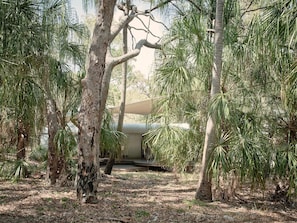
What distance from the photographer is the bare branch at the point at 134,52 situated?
23.4 ft

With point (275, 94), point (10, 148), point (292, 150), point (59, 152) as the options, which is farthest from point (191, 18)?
point (10, 148)

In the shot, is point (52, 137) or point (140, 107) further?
point (140, 107)

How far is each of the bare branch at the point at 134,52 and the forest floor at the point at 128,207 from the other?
251cm

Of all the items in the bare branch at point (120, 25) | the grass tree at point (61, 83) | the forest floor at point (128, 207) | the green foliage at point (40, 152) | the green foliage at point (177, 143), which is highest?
the bare branch at point (120, 25)

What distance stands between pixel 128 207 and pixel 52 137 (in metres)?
2.27

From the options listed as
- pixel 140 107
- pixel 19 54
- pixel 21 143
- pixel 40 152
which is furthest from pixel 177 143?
pixel 140 107

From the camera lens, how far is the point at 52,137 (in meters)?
6.91

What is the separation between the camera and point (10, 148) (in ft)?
26.1

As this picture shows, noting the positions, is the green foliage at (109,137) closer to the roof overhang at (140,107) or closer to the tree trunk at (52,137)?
the tree trunk at (52,137)

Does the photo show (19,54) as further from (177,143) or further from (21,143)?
(21,143)

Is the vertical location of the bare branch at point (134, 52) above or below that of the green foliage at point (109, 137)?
above

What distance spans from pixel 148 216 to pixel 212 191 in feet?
5.82

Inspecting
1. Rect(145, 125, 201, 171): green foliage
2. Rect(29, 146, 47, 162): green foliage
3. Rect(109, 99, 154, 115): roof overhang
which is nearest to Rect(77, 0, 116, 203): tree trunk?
Rect(145, 125, 201, 171): green foliage

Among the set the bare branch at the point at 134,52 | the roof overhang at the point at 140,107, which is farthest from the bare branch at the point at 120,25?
the roof overhang at the point at 140,107
